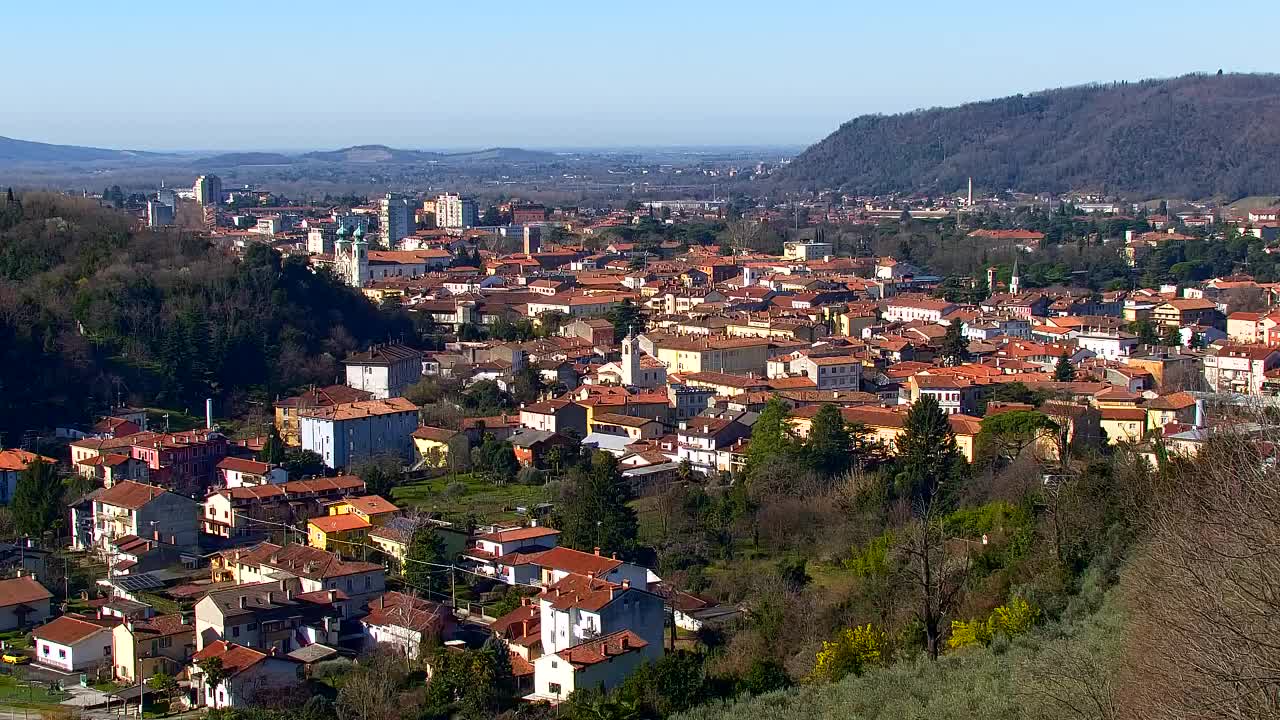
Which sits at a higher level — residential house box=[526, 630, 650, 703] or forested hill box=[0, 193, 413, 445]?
forested hill box=[0, 193, 413, 445]

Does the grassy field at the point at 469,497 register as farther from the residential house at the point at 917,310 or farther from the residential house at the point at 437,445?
the residential house at the point at 917,310

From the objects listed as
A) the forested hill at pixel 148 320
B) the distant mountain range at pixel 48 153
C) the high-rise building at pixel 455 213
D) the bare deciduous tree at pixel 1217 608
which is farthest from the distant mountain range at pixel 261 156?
the bare deciduous tree at pixel 1217 608

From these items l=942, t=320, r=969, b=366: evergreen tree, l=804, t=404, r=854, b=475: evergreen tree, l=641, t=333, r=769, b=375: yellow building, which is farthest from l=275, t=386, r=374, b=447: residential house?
l=942, t=320, r=969, b=366: evergreen tree

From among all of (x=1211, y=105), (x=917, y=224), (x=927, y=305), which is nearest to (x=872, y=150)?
(x=1211, y=105)

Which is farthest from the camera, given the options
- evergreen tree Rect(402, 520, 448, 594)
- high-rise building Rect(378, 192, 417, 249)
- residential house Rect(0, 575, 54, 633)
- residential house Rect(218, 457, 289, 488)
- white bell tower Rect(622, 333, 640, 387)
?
high-rise building Rect(378, 192, 417, 249)

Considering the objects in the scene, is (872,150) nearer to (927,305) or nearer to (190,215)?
(190,215)

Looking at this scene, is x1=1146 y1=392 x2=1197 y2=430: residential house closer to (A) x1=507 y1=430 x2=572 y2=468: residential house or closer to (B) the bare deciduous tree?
(A) x1=507 y1=430 x2=572 y2=468: residential house
